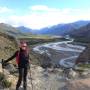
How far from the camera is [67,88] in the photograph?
68.1ft

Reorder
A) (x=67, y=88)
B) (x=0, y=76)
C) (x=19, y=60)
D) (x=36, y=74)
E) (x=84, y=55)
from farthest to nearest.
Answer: (x=84, y=55)
(x=36, y=74)
(x=0, y=76)
(x=67, y=88)
(x=19, y=60)

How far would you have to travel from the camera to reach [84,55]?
62.3m

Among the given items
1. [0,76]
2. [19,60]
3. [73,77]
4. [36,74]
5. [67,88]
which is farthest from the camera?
[36,74]

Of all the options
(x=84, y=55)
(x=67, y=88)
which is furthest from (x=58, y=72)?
(x=84, y=55)

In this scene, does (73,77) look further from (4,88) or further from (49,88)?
(4,88)

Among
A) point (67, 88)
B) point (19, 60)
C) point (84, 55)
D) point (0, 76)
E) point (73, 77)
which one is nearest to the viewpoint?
point (19, 60)

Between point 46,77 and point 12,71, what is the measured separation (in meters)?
2.96

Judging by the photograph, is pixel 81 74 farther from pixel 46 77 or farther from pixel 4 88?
pixel 4 88

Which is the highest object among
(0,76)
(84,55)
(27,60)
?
(27,60)

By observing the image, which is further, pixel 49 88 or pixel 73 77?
pixel 73 77

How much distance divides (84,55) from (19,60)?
45.2m

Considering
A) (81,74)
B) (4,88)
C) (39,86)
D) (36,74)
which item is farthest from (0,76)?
(81,74)

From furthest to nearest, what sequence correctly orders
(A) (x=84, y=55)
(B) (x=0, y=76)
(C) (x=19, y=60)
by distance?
(A) (x=84, y=55) < (B) (x=0, y=76) < (C) (x=19, y=60)

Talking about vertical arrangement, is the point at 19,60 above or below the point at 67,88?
above
